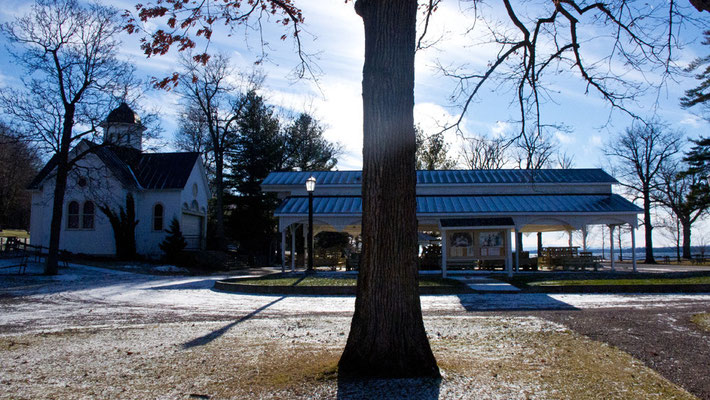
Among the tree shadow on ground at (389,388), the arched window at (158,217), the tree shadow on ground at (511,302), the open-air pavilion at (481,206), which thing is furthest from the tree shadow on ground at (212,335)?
the arched window at (158,217)

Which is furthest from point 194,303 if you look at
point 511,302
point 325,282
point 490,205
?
point 490,205

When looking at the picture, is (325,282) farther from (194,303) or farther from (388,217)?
(388,217)

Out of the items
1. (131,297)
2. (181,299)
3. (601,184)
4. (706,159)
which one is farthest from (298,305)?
(706,159)

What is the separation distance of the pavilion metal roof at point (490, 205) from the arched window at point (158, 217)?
1206 centimetres

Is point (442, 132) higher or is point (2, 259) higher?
point (442, 132)

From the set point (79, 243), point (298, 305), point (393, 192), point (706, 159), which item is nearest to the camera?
point (393, 192)

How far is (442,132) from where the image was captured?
9.00 metres

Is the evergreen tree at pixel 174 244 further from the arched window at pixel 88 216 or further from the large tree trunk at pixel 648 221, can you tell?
the large tree trunk at pixel 648 221

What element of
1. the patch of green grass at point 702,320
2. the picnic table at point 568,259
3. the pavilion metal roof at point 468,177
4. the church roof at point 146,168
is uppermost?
the church roof at point 146,168

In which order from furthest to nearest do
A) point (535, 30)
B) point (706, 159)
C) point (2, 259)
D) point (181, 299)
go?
point (706, 159) → point (2, 259) → point (181, 299) → point (535, 30)

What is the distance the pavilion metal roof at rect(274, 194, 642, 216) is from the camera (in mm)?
24328

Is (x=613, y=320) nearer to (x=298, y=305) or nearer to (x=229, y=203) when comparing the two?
(x=298, y=305)

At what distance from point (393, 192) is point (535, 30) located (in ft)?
15.8

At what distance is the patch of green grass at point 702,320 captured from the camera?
26.7ft
